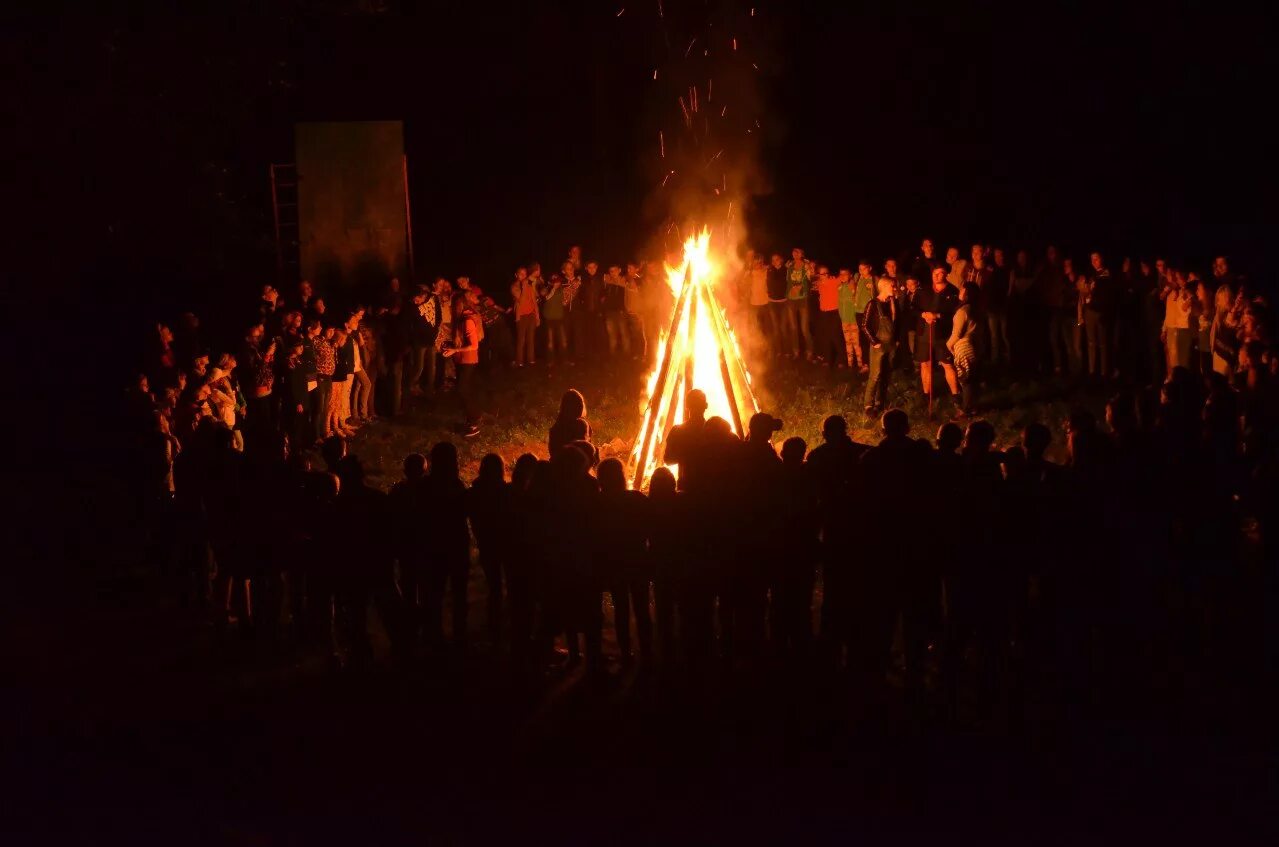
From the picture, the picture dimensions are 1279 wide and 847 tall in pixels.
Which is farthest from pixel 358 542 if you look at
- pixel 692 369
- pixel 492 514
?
pixel 692 369

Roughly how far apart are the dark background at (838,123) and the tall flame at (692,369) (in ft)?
38.4

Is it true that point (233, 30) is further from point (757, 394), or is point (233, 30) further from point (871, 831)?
point (871, 831)

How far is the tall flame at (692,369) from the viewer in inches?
527

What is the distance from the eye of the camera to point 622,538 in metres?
8.52

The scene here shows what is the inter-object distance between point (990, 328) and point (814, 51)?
1886 centimetres

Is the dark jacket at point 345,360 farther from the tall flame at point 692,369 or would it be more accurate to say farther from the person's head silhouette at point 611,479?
the person's head silhouette at point 611,479

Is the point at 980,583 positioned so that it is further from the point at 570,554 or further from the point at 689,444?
the point at 570,554

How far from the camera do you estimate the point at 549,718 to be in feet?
26.3

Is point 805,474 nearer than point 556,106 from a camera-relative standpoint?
Yes

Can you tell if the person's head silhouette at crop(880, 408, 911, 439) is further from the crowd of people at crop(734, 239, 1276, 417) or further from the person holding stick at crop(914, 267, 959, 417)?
the person holding stick at crop(914, 267, 959, 417)

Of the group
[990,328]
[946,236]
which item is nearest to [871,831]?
[990,328]

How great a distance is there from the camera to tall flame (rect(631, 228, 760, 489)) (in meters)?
13.4

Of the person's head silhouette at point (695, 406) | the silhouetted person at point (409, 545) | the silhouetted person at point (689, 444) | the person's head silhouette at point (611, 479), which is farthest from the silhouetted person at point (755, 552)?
the silhouetted person at point (409, 545)

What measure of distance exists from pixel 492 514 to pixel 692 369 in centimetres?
501
